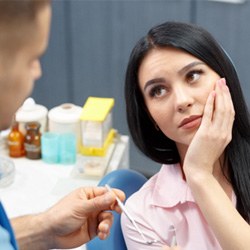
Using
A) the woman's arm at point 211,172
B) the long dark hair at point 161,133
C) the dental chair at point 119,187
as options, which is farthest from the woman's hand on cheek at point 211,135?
the dental chair at point 119,187

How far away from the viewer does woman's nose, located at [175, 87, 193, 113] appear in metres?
1.45

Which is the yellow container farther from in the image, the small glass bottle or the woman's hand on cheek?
the woman's hand on cheek

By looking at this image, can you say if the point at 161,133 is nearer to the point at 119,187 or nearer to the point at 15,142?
the point at 119,187

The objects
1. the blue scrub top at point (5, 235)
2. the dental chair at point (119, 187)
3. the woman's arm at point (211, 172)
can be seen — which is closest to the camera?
the blue scrub top at point (5, 235)

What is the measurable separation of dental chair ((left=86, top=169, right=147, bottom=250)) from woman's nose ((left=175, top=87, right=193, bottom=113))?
359 millimetres

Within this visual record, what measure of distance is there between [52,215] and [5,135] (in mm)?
889

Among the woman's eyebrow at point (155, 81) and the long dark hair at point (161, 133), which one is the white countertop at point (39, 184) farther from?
the woman's eyebrow at point (155, 81)

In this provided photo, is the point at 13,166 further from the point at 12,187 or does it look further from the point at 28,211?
the point at 28,211

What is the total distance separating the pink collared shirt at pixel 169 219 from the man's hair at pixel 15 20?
879 mm

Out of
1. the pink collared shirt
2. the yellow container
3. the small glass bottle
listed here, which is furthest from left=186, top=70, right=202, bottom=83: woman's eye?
the small glass bottle

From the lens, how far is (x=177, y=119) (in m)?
1.48

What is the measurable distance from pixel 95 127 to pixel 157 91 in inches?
24.0

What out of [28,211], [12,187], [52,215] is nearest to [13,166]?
[12,187]

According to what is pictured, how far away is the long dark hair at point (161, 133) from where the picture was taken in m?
1.49
